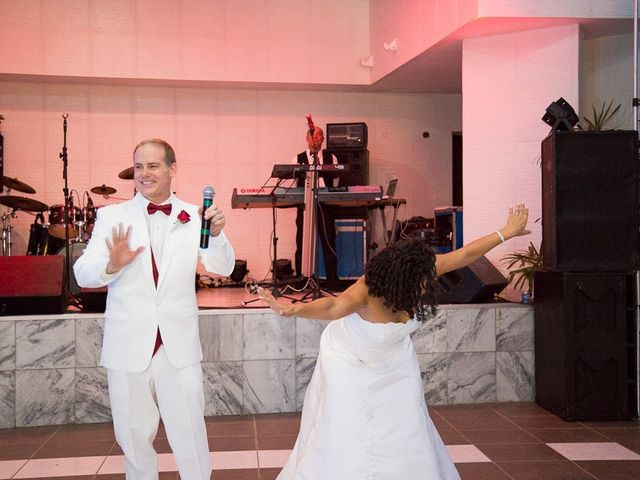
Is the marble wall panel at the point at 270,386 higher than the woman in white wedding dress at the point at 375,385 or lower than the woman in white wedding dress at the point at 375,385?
lower

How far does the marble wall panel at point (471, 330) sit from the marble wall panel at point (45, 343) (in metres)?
2.95

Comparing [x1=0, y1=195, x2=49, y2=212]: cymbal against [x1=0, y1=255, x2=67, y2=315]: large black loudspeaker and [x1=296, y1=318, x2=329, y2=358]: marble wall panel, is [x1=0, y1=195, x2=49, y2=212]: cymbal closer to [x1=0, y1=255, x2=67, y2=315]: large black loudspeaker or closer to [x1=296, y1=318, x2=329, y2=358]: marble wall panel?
[x1=0, y1=255, x2=67, y2=315]: large black loudspeaker

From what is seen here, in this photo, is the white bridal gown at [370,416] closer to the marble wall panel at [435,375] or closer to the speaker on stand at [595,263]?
the speaker on stand at [595,263]

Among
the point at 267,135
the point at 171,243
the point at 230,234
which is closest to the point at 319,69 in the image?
the point at 267,135

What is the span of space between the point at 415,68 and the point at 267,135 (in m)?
2.59

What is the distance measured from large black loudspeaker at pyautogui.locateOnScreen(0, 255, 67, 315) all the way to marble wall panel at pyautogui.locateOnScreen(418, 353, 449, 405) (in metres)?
2.88

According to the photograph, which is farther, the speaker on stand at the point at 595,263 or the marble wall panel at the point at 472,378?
the marble wall panel at the point at 472,378

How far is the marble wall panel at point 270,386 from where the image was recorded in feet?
17.9

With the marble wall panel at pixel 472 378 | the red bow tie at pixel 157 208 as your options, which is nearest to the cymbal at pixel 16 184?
the marble wall panel at pixel 472 378

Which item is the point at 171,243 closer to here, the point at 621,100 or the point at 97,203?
the point at 621,100

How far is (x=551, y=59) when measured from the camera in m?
6.93

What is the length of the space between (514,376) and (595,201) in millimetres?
1568

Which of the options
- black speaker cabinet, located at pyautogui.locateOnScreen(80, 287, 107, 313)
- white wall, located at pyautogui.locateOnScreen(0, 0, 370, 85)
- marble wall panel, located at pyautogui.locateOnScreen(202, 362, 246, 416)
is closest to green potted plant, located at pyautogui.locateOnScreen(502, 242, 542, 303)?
marble wall panel, located at pyautogui.locateOnScreen(202, 362, 246, 416)

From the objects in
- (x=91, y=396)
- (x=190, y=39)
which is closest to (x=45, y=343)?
(x=91, y=396)
